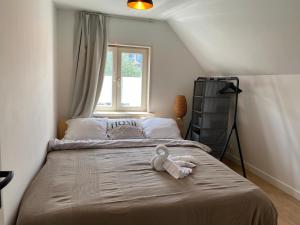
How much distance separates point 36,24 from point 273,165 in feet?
9.75

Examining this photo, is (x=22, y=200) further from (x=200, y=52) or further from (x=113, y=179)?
(x=200, y=52)

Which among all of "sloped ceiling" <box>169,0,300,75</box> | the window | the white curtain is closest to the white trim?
the window

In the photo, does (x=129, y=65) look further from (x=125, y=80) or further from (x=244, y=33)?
(x=244, y=33)

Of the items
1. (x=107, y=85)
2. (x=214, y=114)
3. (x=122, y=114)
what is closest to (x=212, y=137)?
(x=214, y=114)

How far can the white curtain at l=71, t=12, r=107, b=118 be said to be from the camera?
125 inches

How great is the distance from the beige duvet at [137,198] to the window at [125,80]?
1.63 meters

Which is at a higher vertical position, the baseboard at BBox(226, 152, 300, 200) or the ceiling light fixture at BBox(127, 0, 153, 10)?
the ceiling light fixture at BBox(127, 0, 153, 10)

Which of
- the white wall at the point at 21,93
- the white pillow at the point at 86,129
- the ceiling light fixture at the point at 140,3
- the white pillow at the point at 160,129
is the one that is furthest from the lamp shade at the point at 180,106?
the white wall at the point at 21,93

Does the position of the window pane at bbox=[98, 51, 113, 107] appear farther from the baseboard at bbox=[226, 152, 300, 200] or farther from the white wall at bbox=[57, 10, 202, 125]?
the baseboard at bbox=[226, 152, 300, 200]

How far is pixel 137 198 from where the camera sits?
1.46 metres

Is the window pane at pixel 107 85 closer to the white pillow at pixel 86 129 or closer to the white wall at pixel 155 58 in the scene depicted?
the white wall at pixel 155 58

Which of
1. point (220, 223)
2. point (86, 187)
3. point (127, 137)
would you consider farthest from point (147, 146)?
point (220, 223)

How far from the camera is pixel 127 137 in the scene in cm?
292

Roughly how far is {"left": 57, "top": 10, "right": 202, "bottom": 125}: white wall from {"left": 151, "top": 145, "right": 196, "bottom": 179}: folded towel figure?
5.70 ft
